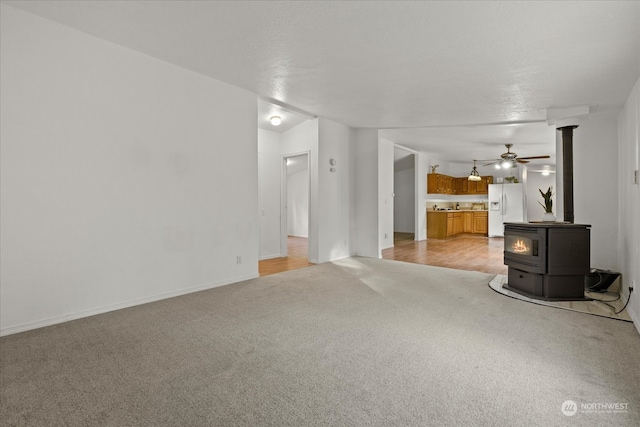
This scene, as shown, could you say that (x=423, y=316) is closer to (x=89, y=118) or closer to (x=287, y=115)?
(x=89, y=118)

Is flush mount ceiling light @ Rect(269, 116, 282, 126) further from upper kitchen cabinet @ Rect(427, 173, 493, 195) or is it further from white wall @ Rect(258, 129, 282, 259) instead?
upper kitchen cabinet @ Rect(427, 173, 493, 195)

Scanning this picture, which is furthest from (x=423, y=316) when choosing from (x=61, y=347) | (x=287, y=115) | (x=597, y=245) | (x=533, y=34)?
(x=287, y=115)

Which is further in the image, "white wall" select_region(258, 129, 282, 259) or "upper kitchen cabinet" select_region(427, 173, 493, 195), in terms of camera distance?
"upper kitchen cabinet" select_region(427, 173, 493, 195)

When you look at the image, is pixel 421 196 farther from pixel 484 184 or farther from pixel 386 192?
pixel 484 184

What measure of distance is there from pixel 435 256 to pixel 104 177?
581 centimetres

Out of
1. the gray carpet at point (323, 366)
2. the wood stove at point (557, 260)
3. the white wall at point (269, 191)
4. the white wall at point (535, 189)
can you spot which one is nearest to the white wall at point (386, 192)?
the white wall at point (269, 191)

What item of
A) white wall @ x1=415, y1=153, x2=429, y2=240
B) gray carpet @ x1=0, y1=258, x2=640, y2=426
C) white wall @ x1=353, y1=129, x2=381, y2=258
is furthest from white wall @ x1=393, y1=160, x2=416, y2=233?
gray carpet @ x1=0, y1=258, x2=640, y2=426

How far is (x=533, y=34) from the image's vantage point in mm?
2697

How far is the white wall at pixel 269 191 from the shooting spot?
6.53 meters

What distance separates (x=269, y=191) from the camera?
21.9ft

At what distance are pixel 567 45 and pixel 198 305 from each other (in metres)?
4.31

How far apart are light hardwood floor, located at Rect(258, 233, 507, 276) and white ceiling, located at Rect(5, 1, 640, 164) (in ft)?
8.65

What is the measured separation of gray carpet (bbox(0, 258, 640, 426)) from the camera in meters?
1.64

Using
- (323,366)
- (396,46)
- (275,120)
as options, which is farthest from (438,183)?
(323,366)
